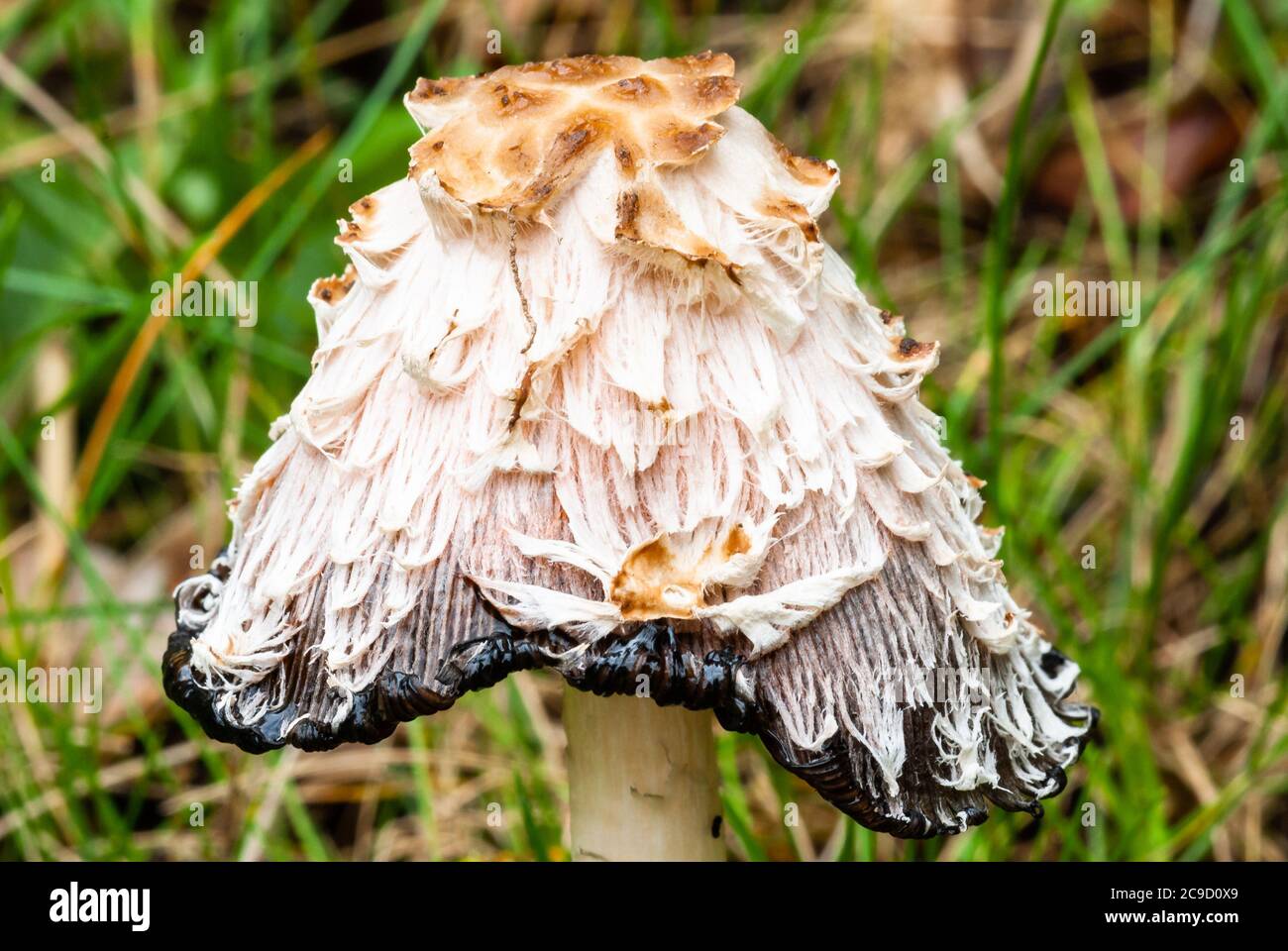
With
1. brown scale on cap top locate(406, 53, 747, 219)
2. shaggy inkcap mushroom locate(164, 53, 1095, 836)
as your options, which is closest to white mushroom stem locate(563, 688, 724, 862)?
shaggy inkcap mushroom locate(164, 53, 1095, 836)

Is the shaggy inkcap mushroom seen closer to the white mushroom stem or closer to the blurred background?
the white mushroom stem

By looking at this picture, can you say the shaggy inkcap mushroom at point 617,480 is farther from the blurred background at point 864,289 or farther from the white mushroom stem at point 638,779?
the blurred background at point 864,289

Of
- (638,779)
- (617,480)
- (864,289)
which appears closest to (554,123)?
(617,480)

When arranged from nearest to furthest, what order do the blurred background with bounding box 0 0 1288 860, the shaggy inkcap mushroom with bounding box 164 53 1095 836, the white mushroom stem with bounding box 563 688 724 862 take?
the shaggy inkcap mushroom with bounding box 164 53 1095 836
the white mushroom stem with bounding box 563 688 724 862
the blurred background with bounding box 0 0 1288 860

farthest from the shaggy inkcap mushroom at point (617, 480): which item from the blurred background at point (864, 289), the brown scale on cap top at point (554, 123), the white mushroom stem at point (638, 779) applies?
the blurred background at point (864, 289)

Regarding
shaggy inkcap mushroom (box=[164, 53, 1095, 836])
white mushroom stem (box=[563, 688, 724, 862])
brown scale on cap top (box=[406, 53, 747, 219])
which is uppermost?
brown scale on cap top (box=[406, 53, 747, 219])

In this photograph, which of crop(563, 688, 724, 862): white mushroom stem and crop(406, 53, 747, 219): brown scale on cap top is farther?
crop(563, 688, 724, 862): white mushroom stem

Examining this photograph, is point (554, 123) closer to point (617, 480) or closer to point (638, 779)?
point (617, 480)

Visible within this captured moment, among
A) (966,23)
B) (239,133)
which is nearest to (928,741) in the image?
(966,23)
